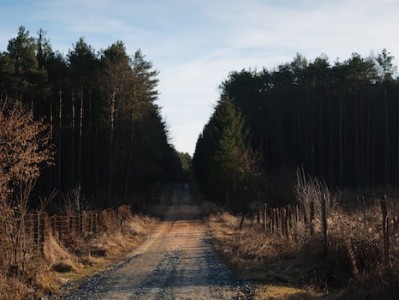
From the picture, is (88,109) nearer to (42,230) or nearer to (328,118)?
(328,118)

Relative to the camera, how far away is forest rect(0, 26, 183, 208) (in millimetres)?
50438

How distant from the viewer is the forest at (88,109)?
5044cm

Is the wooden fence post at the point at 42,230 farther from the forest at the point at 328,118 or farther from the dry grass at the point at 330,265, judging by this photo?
the forest at the point at 328,118

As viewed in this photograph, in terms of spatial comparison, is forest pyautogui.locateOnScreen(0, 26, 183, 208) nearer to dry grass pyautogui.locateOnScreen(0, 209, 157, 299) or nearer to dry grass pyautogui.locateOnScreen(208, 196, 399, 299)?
dry grass pyautogui.locateOnScreen(0, 209, 157, 299)

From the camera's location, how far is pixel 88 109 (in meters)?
58.5

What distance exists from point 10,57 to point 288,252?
3938 cm

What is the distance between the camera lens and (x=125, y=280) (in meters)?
14.7

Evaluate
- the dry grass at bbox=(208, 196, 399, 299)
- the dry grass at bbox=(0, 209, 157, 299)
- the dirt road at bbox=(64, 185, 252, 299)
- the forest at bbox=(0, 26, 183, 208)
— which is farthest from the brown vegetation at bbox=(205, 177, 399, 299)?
the forest at bbox=(0, 26, 183, 208)

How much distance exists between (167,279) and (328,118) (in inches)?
2494

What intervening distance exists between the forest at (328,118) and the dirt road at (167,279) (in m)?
39.3

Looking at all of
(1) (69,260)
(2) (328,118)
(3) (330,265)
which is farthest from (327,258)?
(2) (328,118)

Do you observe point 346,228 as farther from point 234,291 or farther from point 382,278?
point 382,278

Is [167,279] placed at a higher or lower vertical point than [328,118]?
lower

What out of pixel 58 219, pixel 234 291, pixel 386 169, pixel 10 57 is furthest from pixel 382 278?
pixel 386 169
